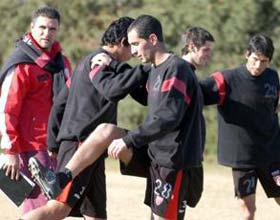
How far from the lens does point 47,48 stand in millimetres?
7996

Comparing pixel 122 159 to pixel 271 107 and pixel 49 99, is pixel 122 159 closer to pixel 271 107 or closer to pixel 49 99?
pixel 49 99

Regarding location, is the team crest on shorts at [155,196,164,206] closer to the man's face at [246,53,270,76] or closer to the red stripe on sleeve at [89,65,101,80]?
the red stripe on sleeve at [89,65,101,80]

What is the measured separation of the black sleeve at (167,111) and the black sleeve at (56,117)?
41.1 inches

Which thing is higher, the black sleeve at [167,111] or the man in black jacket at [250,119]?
the black sleeve at [167,111]

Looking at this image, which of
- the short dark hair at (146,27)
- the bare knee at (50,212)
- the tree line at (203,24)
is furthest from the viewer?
the tree line at (203,24)

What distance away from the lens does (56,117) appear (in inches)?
297

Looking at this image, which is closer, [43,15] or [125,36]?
[125,36]

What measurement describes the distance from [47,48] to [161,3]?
12.4 meters

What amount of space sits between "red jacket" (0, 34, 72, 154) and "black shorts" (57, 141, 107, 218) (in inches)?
21.6

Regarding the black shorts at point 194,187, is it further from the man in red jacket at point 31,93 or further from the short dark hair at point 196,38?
the man in red jacket at point 31,93

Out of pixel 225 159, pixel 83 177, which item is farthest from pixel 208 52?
pixel 83 177

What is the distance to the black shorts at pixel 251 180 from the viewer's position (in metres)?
8.74

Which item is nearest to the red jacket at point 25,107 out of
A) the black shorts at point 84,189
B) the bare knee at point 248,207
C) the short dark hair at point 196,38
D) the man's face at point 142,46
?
the black shorts at point 84,189

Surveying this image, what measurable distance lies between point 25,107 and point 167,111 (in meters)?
1.77
